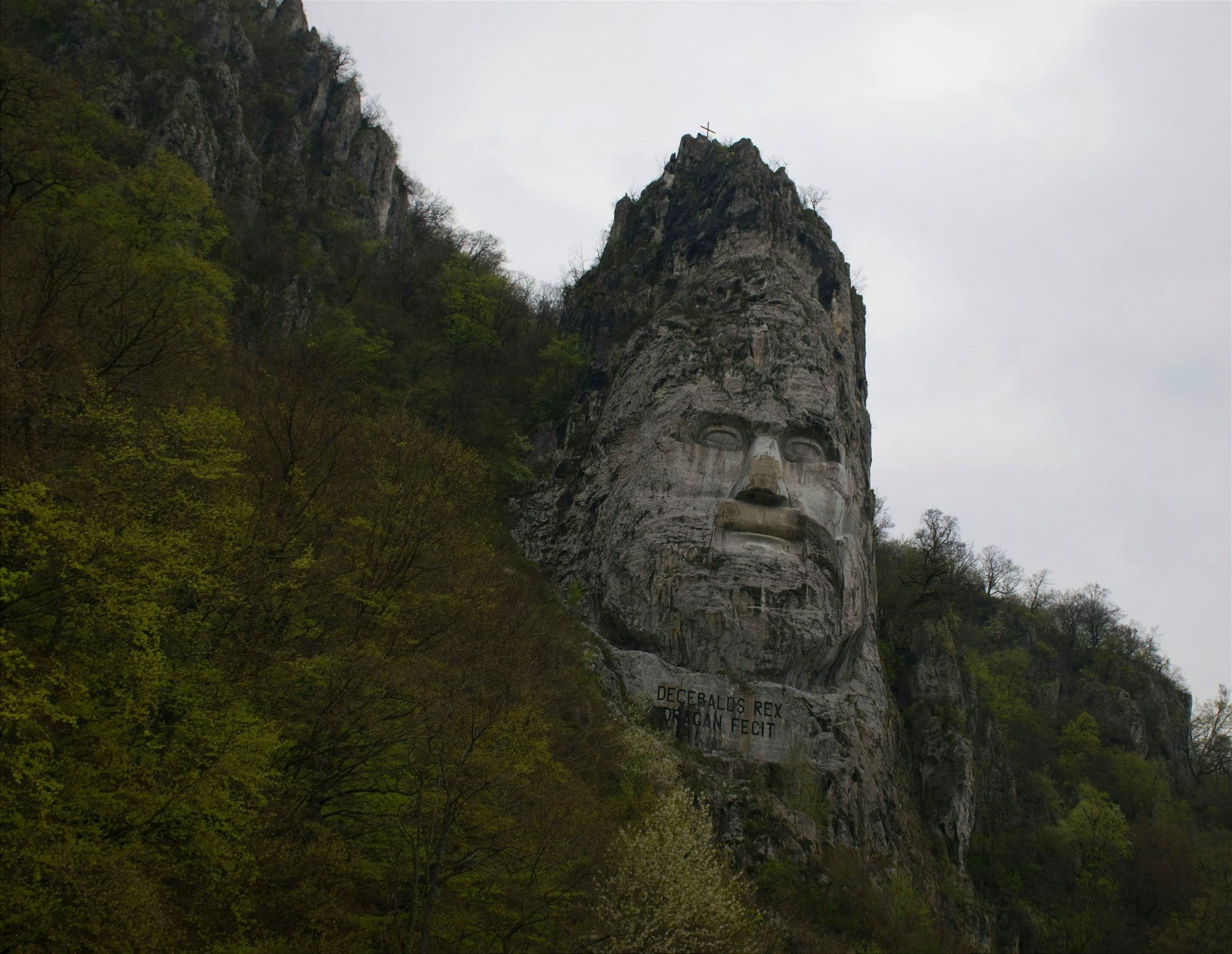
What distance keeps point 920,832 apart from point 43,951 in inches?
920

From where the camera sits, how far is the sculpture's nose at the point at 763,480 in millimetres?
26031

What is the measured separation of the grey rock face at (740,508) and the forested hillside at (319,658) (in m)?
1.86

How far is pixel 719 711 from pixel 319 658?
12928mm

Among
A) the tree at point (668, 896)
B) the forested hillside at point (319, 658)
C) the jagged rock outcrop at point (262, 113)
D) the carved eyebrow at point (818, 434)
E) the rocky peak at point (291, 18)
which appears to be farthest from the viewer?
the rocky peak at point (291, 18)

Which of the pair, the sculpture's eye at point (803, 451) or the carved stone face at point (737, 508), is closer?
the carved stone face at point (737, 508)

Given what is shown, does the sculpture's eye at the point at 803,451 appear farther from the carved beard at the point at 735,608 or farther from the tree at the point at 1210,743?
the tree at the point at 1210,743

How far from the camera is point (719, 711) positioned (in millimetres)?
23578

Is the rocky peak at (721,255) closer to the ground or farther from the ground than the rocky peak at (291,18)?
closer to the ground

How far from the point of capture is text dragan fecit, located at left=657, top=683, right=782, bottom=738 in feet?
76.8

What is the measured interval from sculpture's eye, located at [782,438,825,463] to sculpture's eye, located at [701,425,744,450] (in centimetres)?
131

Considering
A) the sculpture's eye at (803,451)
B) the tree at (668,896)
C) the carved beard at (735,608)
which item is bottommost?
the tree at (668,896)

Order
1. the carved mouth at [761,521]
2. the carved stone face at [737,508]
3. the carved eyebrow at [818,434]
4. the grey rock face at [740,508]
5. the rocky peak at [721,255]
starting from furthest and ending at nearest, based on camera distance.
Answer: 1. the rocky peak at [721,255]
2. the carved eyebrow at [818,434]
3. the carved mouth at [761,521]
4. the carved stone face at [737,508]
5. the grey rock face at [740,508]

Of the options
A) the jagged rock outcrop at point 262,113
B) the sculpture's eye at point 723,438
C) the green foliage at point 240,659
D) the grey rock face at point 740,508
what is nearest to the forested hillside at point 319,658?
the green foliage at point 240,659

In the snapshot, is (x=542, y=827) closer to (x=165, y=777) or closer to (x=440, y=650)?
(x=440, y=650)
